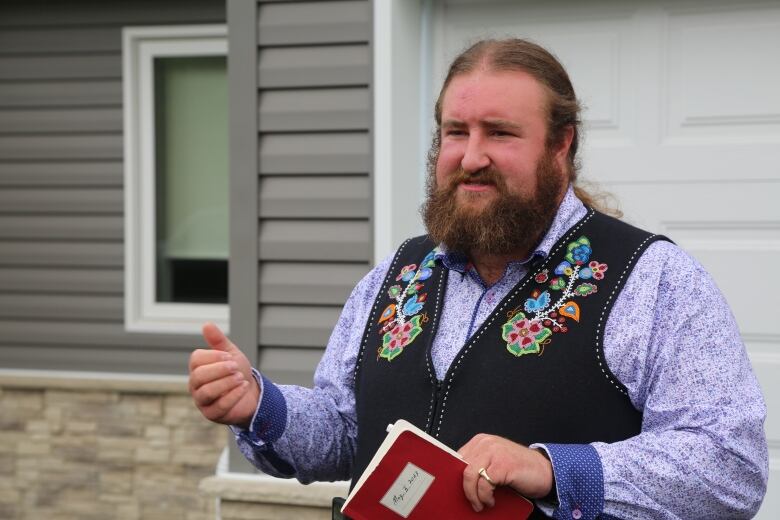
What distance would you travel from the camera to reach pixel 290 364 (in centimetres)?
346

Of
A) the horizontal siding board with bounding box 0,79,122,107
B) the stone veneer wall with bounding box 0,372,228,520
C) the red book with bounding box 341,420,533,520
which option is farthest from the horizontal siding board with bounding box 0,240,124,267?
the red book with bounding box 341,420,533,520

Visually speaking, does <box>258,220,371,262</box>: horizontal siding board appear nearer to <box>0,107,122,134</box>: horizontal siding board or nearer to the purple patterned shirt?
the purple patterned shirt

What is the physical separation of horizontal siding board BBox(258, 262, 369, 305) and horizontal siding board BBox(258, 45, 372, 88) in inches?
24.1

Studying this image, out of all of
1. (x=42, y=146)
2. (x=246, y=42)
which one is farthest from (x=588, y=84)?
(x=42, y=146)

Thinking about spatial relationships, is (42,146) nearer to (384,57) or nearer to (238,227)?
(238,227)

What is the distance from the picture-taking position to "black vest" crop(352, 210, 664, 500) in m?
1.66

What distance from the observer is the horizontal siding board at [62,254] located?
5094mm

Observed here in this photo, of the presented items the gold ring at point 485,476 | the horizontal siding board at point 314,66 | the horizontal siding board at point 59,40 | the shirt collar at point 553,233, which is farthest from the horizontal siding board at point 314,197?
the horizontal siding board at point 59,40

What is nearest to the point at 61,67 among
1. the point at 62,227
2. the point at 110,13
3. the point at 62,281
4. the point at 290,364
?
the point at 110,13

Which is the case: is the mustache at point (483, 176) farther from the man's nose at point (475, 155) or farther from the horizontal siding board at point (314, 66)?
the horizontal siding board at point (314, 66)

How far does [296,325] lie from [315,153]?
1.94ft

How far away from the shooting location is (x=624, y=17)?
3219 mm

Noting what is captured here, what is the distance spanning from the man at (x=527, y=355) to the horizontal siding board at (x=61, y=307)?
128 inches

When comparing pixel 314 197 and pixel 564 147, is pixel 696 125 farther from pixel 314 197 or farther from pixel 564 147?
pixel 564 147
